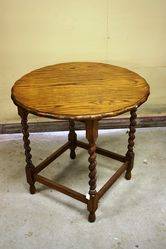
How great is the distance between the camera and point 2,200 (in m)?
2.10

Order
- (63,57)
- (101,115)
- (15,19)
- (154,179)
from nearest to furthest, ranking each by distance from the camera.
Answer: (101,115)
(154,179)
(15,19)
(63,57)

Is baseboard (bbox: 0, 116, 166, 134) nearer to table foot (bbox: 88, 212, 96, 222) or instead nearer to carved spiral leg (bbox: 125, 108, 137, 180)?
carved spiral leg (bbox: 125, 108, 137, 180)

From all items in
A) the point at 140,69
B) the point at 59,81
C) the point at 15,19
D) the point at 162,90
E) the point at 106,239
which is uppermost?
the point at 15,19

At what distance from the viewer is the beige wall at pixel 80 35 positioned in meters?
2.43

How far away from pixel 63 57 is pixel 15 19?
17.7 inches

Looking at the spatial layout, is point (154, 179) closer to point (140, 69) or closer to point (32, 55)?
point (140, 69)

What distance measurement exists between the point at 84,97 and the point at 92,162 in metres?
0.34

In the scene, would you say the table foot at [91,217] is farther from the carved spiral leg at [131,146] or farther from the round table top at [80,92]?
the round table top at [80,92]

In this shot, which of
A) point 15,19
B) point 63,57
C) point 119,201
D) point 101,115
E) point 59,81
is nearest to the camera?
point 101,115

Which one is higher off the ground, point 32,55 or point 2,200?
point 32,55

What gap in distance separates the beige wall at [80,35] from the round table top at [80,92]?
1.57 ft

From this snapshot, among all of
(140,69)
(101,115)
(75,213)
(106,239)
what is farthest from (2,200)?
(140,69)

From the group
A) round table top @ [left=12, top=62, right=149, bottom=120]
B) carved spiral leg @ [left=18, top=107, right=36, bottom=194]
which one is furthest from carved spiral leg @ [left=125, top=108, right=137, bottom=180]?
carved spiral leg @ [left=18, top=107, right=36, bottom=194]

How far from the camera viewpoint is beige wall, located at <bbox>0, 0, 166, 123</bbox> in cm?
243
